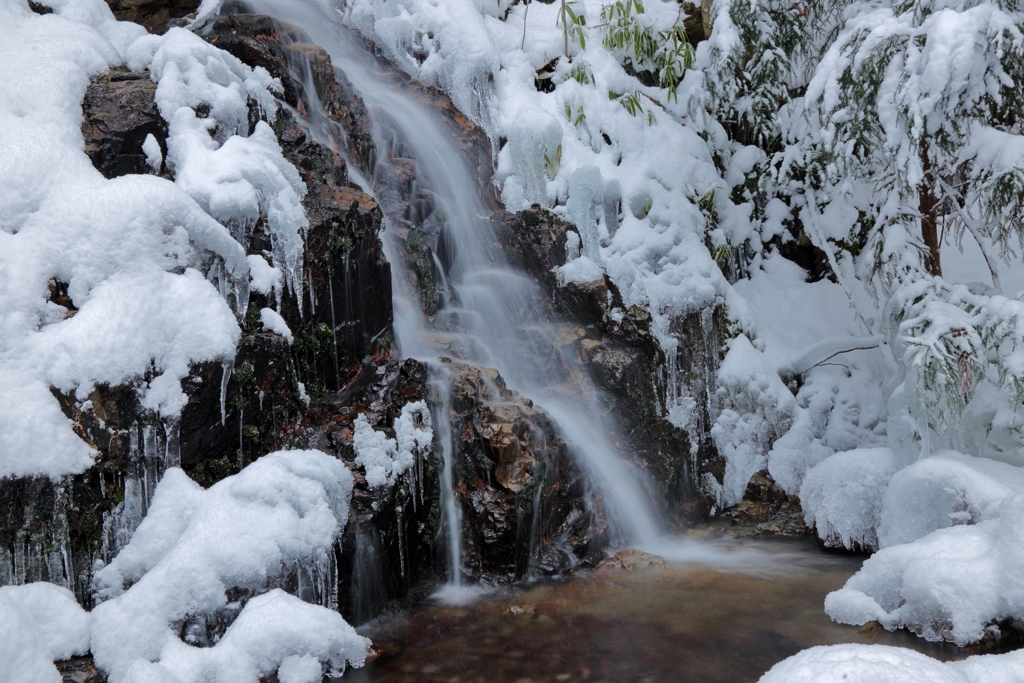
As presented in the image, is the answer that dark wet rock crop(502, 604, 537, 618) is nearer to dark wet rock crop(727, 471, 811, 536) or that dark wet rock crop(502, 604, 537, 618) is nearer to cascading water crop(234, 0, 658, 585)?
cascading water crop(234, 0, 658, 585)

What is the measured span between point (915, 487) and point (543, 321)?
288 centimetres

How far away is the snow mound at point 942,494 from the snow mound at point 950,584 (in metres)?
0.36

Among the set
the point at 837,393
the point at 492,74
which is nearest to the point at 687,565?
the point at 837,393

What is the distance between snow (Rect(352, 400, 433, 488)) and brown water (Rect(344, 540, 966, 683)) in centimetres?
78

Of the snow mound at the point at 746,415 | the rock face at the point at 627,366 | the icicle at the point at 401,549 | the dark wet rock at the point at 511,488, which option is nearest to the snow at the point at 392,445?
the icicle at the point at 401,549

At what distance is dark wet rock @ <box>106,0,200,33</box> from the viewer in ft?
20.2

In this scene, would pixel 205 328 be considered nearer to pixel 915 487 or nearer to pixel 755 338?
pixel 915 487

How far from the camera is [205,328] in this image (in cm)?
397

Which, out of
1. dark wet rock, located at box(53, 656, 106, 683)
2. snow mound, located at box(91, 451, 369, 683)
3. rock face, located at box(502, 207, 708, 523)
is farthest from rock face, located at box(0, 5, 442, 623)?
rock face, located at box(502, 207, 708, 523)

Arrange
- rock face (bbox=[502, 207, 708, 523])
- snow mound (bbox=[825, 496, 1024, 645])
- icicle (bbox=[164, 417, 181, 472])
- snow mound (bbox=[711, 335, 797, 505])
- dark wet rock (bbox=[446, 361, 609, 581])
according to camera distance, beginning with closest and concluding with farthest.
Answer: snow mound (bbox=[825, 496, 1024, 645]) < icicle (bbox=[164, 417, 181, 472]) < dark wet rock (bbox=[446, 361, 609, 581]) < rock face (bbox=[502, 207, 708, 523]) < snow mound (bbox=[711, 335, 797, 505])

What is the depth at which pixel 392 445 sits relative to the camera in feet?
14.3

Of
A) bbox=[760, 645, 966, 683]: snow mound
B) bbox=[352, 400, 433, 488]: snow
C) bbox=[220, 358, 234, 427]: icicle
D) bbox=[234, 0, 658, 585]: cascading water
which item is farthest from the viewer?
bbox=[234, 0, 658, 585]: cascading water

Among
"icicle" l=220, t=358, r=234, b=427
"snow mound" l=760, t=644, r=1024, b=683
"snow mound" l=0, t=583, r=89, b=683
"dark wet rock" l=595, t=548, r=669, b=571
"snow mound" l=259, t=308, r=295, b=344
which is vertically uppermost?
"snow mound" l=259, t=308, r=295, b=344

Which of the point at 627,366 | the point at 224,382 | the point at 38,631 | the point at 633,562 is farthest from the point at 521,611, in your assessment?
the point at 627,366
